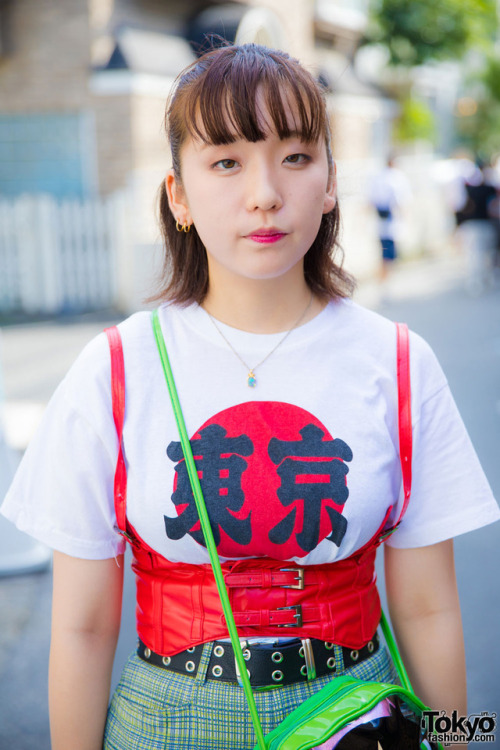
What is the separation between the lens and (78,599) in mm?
1372

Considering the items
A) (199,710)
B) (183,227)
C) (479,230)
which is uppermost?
(183,227)

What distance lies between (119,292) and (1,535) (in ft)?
21.2

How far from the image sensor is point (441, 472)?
141cm

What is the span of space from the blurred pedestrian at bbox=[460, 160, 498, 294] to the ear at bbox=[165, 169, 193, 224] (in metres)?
10.9

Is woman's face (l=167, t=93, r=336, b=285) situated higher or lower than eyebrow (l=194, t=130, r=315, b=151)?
lower

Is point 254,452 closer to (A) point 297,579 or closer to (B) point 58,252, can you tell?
(A) point 297,579

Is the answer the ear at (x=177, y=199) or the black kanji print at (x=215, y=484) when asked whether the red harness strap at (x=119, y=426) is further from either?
the ear at (x=177, y=199)

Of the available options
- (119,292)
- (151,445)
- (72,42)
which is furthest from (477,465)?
(72,42)

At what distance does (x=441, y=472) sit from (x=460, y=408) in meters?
5.03

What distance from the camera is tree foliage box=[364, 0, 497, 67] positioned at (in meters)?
18.8

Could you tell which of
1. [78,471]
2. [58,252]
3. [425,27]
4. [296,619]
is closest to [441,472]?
[296,619]

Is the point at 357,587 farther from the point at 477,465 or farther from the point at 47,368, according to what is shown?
the point at 47,368

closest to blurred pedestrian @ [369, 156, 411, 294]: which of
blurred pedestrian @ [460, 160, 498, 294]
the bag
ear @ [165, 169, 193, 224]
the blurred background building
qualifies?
the blurred background building

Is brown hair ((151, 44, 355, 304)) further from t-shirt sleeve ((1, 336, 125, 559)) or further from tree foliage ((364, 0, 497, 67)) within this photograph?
tree foliage ((364, 0, 497, 67))
